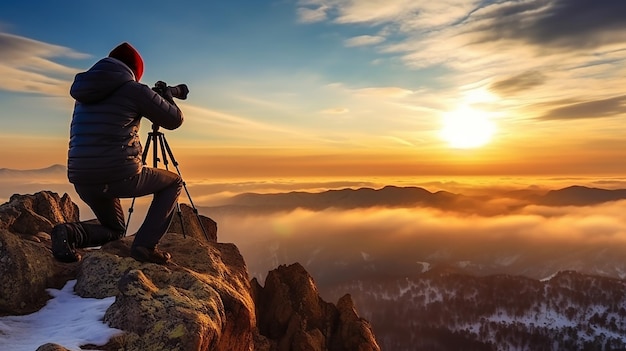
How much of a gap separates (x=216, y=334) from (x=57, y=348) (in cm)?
313

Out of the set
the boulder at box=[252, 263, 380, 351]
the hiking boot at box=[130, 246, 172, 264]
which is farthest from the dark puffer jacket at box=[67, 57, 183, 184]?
the boulder at box=[252, 263, 380, 351]

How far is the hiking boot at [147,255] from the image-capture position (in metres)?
11.6

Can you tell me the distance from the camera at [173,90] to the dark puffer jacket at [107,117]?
1.60 m

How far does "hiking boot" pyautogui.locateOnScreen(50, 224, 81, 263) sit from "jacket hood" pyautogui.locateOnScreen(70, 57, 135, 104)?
4123 mm

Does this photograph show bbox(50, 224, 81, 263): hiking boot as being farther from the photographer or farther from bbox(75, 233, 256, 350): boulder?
bbox(75, 233, 256, 350): boulder

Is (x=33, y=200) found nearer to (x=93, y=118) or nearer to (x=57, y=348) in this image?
(x=93, y=118)

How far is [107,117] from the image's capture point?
9.97 m

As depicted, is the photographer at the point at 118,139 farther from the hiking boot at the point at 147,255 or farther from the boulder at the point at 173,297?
the boulder at the point at 173,297

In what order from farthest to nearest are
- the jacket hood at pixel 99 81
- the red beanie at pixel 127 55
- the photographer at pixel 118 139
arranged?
the red beanie at pixel 127 55
the photographer at pixel 118 139
the jacket hood at pixel 99 81

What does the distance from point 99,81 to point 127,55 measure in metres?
1.25

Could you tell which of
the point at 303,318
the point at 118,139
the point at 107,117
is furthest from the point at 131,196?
the point at 303,318

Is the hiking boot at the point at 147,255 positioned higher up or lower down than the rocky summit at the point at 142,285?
higher up

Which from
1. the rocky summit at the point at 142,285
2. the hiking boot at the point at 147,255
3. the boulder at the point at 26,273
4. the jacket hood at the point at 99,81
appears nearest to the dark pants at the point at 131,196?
the hiking boot at the point at 147,255

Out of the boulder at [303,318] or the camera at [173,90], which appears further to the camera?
the boulder at [303,318]
